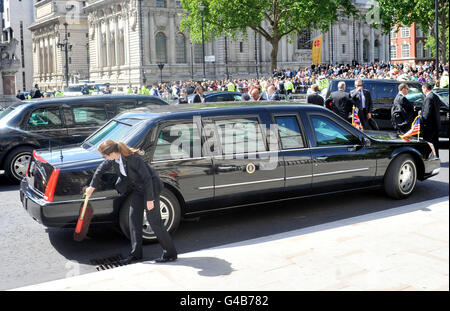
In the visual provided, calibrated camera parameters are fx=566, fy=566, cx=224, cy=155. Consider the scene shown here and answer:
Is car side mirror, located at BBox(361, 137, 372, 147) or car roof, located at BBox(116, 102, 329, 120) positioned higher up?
car roof, located at BBox(116, 102, 329, 120)

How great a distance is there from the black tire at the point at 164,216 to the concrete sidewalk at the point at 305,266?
0.76 meters

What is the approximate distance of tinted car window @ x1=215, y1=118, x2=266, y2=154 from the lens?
732 cm

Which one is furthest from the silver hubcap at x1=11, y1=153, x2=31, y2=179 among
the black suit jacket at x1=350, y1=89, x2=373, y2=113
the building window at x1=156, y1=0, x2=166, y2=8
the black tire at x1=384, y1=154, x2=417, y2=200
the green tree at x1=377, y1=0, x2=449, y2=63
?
the building window at x1=156, y1=0, x2=166, y2=8

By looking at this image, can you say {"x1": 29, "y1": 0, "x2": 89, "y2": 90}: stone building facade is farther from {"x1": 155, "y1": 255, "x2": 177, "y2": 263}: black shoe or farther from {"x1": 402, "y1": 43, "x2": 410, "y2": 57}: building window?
{"x1": 155, "y1": 255, "x2": 177, "y2": 263}: black shoe

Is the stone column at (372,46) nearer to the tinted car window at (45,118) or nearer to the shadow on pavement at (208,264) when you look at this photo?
the tinted car window at (45,118)

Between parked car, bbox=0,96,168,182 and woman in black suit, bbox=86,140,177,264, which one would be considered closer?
woman in black suit, bbox=86,140,177,264

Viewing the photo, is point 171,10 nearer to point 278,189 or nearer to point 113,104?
point 113,104

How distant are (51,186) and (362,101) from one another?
9.55 m

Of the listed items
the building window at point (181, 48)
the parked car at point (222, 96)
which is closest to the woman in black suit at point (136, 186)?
the parked car at point (222, 96)

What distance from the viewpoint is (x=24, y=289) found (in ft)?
17.4

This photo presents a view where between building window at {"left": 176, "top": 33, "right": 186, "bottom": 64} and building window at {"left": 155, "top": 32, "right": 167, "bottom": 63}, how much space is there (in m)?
1.73

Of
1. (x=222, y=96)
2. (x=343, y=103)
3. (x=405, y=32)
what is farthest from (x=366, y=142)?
(x=405, y=32)

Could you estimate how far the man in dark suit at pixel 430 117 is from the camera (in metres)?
12.0

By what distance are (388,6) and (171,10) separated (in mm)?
36924
